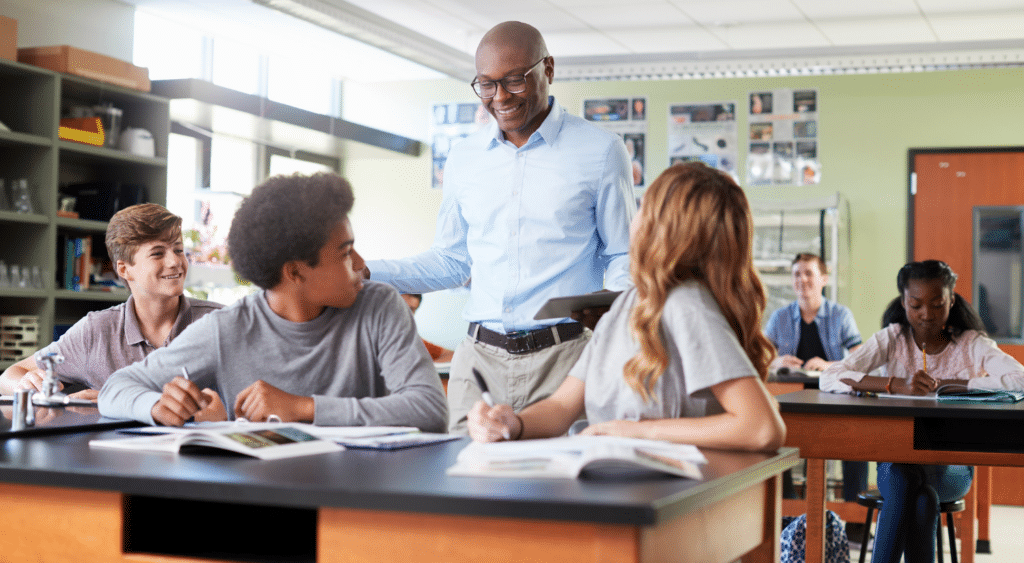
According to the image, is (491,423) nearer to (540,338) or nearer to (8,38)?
(540,338)

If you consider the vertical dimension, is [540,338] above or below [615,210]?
below

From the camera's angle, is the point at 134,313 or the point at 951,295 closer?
the point at 134,313

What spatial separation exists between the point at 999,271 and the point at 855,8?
1.91 metres

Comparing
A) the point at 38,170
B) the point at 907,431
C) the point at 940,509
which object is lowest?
the point at 940,509

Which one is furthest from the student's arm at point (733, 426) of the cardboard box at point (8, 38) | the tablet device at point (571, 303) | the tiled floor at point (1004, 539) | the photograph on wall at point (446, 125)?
the photograph on wall at point (446, 125)

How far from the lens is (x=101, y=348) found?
2.61 meters

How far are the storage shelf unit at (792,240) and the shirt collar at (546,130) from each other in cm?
400

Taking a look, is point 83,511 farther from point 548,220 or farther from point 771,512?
point 548,220

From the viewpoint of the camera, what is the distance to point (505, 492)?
110cm

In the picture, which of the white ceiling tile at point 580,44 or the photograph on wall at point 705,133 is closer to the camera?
the white ceiling tile at point 580,44

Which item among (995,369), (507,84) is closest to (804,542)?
(995,369)

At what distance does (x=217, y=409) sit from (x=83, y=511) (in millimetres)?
505

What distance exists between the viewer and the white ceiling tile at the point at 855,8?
221 inches

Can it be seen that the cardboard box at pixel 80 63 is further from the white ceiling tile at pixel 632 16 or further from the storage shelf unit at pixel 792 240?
the storage shelf unit at pixel 792 240
